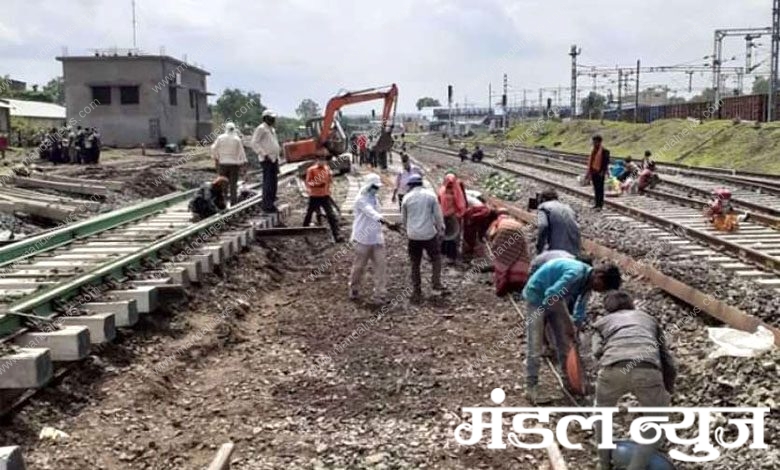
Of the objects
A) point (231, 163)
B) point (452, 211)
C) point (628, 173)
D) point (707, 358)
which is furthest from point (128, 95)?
point (707, 358)

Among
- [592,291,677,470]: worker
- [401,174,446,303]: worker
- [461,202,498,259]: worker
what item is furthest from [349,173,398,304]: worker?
[592,291,677,470]: worker

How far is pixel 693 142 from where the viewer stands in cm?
4128

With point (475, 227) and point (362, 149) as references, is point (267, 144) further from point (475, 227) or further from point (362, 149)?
point (362, 149)

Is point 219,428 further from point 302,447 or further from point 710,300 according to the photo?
point 710,300

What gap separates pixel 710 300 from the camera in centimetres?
783

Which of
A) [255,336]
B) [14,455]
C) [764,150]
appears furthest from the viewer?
[764,150]

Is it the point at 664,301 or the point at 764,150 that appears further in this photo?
the point at 764,150

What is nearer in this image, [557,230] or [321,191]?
[557,230]

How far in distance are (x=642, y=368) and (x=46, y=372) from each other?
155 inches

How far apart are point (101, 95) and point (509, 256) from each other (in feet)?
177

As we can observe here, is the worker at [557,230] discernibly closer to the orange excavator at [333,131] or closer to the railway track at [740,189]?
the railway track at [740,189]

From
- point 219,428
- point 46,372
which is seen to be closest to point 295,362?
point 219,428

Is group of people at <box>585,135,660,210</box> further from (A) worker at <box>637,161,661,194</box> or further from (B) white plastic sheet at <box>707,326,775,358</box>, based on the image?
(B) white plastic sheet at <box>707,326,775,358</box>

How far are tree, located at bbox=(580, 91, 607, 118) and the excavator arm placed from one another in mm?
49435
